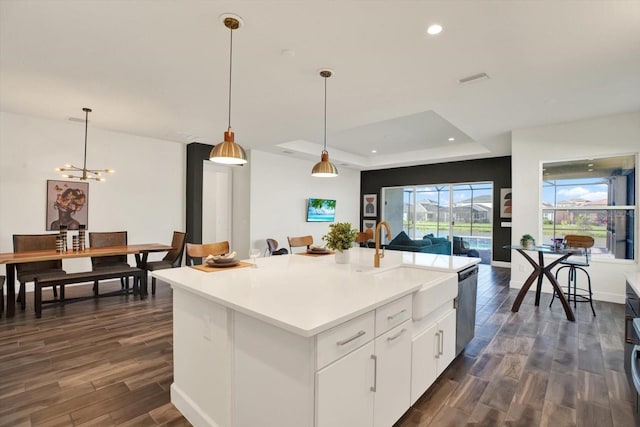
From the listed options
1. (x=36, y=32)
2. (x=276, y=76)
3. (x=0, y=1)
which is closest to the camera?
(x=0, y=1)

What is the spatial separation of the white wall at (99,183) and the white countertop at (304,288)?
4.26m

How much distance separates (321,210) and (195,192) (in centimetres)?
346

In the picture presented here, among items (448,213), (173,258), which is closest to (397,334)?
(173,258)

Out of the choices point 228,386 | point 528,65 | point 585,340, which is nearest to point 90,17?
point 228,386

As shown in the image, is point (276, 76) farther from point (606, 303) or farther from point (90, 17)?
point (606, 303)

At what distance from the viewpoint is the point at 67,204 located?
5.11 metres

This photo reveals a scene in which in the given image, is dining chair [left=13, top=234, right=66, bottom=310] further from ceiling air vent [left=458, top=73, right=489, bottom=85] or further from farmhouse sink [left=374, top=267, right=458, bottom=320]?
ceiling air vent [left=458, top=73, right=489, bottom=85]

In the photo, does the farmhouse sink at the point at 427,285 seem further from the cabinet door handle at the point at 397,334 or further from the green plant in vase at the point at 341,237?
the green plant in vase at the point at 341,237

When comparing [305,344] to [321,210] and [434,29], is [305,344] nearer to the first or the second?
[434,29]

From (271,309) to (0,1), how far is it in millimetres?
2866

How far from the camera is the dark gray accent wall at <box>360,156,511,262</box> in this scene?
7.58 metres

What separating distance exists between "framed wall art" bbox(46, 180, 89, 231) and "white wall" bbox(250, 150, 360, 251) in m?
3.01

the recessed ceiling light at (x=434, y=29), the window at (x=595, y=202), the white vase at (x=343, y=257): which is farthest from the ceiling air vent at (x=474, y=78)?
the window at (x=595, y=202)

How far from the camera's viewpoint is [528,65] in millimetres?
2979
